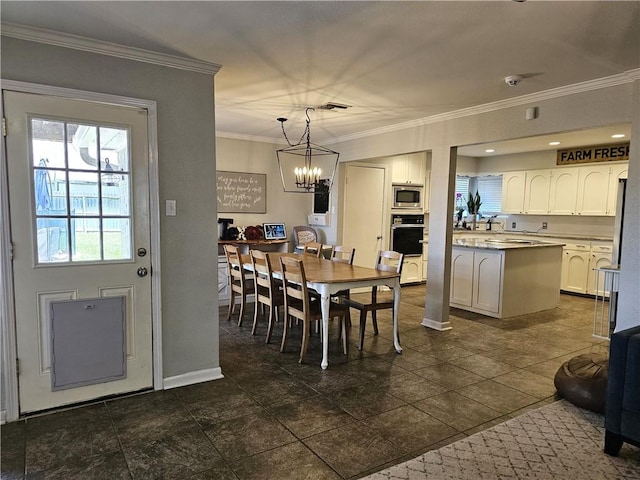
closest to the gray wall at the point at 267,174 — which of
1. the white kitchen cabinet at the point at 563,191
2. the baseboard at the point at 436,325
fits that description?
the baseboard at the point at 436,325

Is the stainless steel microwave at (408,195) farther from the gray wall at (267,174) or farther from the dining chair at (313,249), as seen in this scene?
the dining chair at (313,249)

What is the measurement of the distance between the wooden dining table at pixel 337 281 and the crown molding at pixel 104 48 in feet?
6.18

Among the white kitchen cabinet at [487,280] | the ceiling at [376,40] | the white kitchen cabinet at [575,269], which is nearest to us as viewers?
the ceiling at [376,40]

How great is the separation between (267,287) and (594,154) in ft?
18.7

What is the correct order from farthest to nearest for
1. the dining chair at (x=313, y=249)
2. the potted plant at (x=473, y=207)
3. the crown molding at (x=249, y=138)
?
the potted plant at (x=473, y=207) < the crown molding at (x=249, y=138) < the dining chair at (x=313, y=249)

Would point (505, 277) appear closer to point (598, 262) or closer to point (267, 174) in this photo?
point (598, 262)

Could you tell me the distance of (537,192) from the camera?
7.27 metres

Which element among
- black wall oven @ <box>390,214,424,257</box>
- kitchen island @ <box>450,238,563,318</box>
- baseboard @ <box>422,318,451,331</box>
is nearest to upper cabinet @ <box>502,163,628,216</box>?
kitchen island @ <box>450,238,563,318</box>

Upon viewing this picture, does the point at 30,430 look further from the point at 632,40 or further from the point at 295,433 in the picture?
the point at 632,40

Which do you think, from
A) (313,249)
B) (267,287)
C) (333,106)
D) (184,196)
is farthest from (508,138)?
(184,196)

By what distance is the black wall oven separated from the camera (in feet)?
22.9

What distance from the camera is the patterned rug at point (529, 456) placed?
6.91 ft

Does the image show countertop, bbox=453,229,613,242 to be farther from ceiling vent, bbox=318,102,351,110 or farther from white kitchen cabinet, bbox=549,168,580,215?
ceiling vent, bbox=318,102,351,110

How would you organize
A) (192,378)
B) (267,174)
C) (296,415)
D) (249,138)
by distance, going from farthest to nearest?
(267,174) < (249,138) < (192,378) < (296,415)
